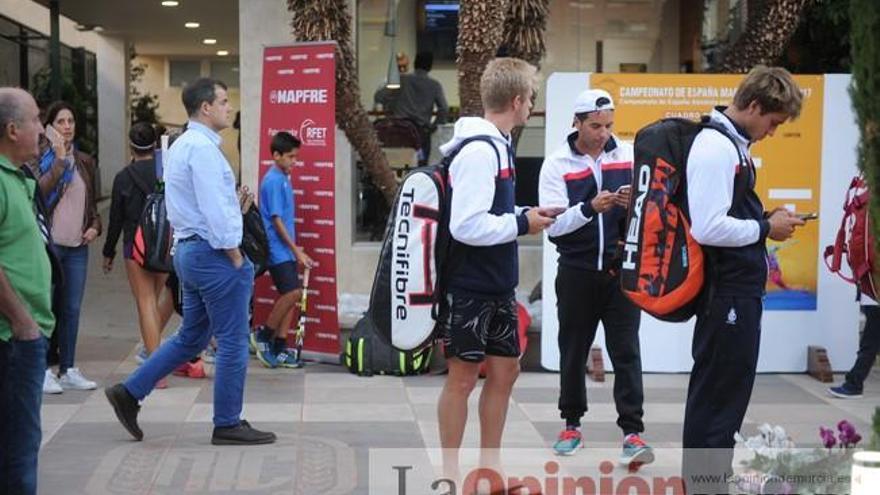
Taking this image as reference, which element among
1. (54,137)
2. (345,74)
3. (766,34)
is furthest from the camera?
(345,74)

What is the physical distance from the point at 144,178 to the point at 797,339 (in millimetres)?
4917

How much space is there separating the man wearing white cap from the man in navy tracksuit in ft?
4.82

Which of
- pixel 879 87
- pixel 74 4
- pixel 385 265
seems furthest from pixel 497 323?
pixel 74 4

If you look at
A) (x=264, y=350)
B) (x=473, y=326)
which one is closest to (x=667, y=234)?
(x=473, y=326)

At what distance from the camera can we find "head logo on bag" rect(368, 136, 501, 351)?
5.32 meters

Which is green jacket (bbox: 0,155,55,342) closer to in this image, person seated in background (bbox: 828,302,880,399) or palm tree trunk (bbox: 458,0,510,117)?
palm tree trunk (bbox: 458,0,510,117)

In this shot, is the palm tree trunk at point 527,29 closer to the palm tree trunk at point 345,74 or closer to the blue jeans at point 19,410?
the palm tree trunk at point 345,74

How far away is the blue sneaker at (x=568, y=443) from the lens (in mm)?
6625

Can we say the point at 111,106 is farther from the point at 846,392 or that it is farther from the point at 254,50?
the point at 846,392

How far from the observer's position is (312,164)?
9.55 m

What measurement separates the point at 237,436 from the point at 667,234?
117 inches

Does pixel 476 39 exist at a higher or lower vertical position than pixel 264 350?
higher

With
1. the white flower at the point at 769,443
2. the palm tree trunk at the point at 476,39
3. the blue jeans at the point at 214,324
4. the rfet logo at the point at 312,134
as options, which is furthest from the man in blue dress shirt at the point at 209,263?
the white flower at the point at 769,443

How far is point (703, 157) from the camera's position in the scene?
189 inches
